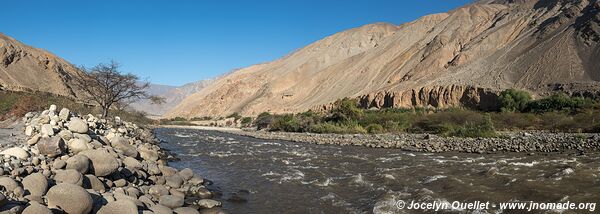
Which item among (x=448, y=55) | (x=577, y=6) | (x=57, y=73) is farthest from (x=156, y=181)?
(x=57, y=73)

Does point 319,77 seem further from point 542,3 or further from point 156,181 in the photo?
point 156,181

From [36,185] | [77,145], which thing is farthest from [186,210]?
[77,145]

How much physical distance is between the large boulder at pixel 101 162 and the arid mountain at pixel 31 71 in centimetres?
7734

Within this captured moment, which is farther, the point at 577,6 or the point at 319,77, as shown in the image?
the point at 319,77

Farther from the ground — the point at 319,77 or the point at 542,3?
the point at 542,3

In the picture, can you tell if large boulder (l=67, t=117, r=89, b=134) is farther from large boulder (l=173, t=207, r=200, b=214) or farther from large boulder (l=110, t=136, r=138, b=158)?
large boulder (l=173, t=207, r=200, b=214)

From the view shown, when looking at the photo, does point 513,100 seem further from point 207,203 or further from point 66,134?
point 66,134

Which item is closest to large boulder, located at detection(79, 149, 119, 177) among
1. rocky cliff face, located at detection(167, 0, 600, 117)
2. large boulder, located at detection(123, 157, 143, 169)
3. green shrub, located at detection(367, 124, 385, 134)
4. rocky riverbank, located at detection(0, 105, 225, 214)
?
rocky riverbank, located at detection(0, 105, 225, 214)

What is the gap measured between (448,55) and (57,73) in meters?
82.1

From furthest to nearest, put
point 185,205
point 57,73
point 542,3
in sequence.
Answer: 1. point 57,73
2. point 542,3
3. point 185,205

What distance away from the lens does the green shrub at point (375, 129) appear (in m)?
37.9

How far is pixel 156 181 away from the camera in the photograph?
11.2 metres

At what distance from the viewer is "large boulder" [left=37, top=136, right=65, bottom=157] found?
9.30m

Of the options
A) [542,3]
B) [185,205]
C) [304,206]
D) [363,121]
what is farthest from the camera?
[542,3]
